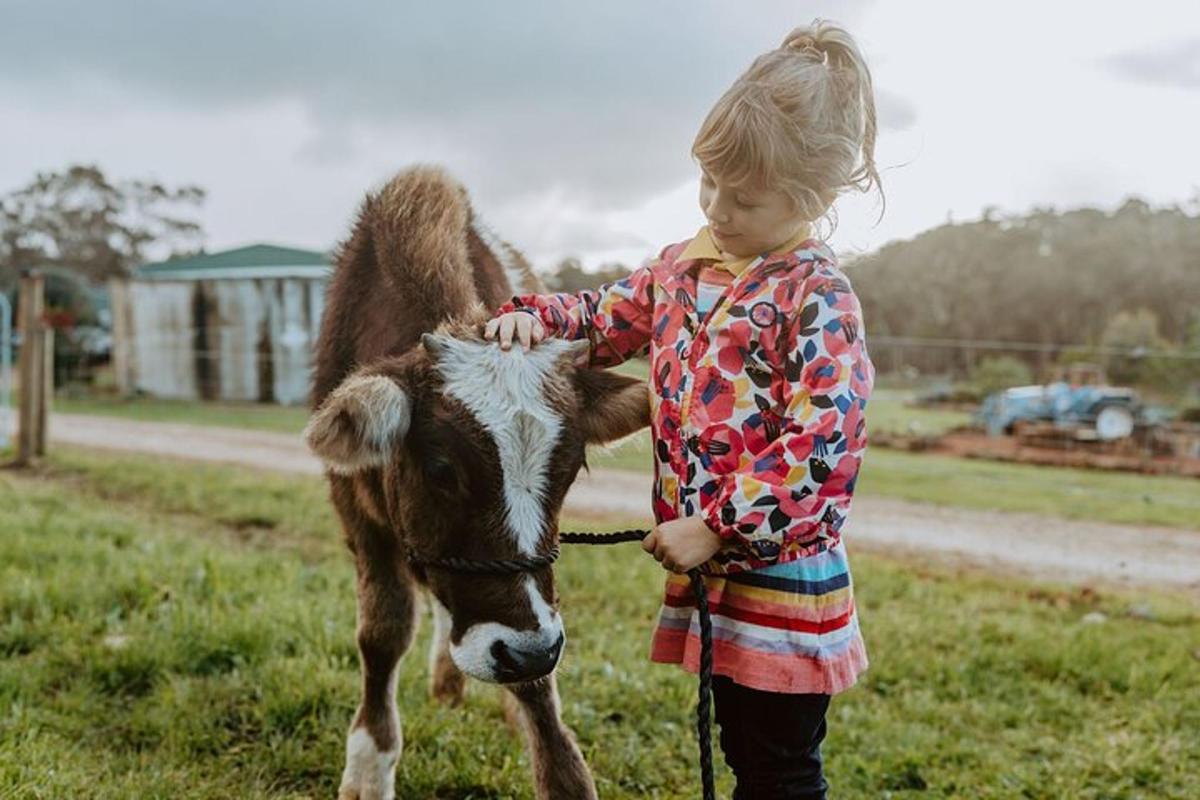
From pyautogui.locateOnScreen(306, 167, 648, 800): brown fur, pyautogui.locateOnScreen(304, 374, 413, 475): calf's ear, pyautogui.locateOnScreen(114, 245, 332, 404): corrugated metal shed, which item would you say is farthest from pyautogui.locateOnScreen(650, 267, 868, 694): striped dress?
pyautogui.locateOnScreen(114, 245, 332, 404): corrugated metal shed

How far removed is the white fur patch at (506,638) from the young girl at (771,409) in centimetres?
31

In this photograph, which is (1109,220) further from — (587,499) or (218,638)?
(218,638)

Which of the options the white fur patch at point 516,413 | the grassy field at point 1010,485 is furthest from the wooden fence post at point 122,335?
the white fur patch at point 516,413

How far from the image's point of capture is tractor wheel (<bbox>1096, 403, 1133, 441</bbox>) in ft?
49.4

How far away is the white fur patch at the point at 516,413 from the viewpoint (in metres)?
2.36

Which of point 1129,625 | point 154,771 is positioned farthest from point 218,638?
point 1129,625

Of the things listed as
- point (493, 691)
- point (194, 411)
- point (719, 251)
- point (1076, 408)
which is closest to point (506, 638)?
point (719, 251)

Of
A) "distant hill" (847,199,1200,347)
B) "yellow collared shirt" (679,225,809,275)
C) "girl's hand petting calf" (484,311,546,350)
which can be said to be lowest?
"girl's hand petting calf" (484,311,546,350)

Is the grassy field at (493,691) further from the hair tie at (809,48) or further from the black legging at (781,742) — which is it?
the hair tie at (809,48)

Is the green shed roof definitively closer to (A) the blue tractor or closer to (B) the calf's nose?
(A) the blue tractor

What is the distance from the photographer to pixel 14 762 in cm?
313

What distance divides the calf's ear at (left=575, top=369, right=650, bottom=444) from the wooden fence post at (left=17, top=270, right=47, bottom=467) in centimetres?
963

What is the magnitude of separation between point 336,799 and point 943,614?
3600 mm

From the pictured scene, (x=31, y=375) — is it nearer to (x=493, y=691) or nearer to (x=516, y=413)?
(x=493, y=691)
